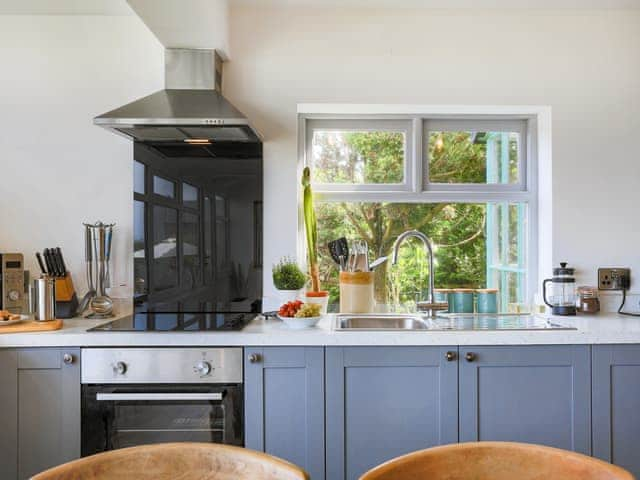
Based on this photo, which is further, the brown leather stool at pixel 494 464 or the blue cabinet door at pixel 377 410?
the blue cabinet door at pixel 377 410

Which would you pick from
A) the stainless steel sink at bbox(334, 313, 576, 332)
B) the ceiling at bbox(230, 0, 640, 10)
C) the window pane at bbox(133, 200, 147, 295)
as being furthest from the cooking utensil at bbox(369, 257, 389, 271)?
the ceiling at bbox(230, 0, 640, 10)

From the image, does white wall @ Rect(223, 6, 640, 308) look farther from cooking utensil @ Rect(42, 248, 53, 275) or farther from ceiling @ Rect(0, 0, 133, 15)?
cooking utensil @ Rect(42, 248, 53, 275)

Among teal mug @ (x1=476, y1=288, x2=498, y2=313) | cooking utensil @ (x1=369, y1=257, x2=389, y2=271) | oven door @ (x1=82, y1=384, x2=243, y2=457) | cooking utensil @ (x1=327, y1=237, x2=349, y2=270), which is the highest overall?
cooking utensil @ (x1=327, y1=237, x2=349, y2=270)

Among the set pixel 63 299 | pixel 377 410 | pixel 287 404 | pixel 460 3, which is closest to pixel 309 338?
pixel 287 404

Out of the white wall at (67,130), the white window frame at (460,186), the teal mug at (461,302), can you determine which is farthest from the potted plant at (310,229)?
the white wall at (67,130)

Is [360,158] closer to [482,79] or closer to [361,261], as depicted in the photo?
[361,261]

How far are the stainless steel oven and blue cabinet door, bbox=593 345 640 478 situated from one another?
4.92ft

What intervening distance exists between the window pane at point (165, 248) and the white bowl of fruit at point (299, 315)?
806 mm

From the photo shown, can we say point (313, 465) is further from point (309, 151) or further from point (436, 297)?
point (309, 151)

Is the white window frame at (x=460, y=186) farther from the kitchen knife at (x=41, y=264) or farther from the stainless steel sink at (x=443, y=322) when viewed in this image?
the kitchen knife at (x=41, y=264)

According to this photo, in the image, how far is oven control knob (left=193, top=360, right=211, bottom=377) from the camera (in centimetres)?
189

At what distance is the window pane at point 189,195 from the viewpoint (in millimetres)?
2529

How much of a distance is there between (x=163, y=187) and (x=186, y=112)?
0.56 metres

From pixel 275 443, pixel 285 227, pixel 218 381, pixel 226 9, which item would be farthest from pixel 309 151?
pixel 275 443
